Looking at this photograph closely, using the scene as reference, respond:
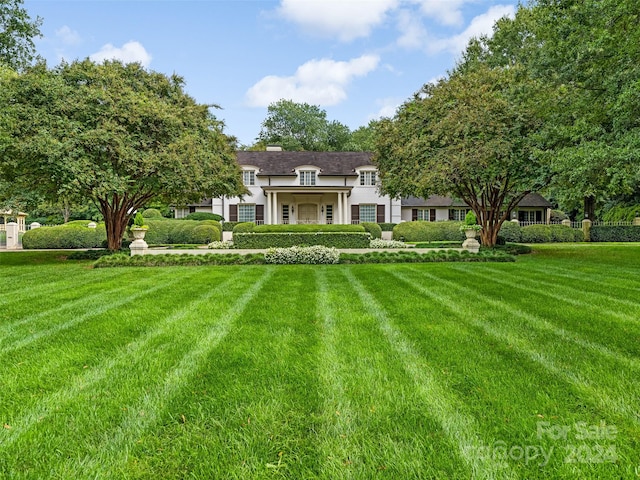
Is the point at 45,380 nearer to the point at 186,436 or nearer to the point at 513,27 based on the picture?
the point at 186,436

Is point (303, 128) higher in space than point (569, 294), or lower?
higher

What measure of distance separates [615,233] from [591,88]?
60.4 feet

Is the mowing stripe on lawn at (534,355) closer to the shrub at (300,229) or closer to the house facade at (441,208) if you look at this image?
the shrub at (300,229)

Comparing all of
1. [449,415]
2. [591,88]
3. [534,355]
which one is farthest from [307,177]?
[449,415]

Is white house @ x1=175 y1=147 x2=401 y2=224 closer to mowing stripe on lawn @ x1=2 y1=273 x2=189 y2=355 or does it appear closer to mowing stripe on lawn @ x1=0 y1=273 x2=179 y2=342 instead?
mowing stripe on lawn @ x1=2 y1=273 x2=189 y2=355

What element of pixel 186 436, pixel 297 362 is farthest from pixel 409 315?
pixel 186 436

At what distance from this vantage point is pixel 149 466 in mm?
1839

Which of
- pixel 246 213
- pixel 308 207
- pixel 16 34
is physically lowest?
pixel 246 213

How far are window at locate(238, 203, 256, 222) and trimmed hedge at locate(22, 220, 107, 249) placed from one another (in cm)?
935

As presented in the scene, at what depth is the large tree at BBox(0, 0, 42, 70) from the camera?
1572cm

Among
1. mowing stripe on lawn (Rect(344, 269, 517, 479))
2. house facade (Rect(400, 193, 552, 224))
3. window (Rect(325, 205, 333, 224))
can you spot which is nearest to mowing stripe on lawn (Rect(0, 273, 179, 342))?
mowing stripe on lawn (Rect(344, 269, 517, 479))

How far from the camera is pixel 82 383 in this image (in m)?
2.75

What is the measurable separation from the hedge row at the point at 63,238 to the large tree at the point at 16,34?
26.0 feet

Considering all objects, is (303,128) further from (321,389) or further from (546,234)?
(321,389)
